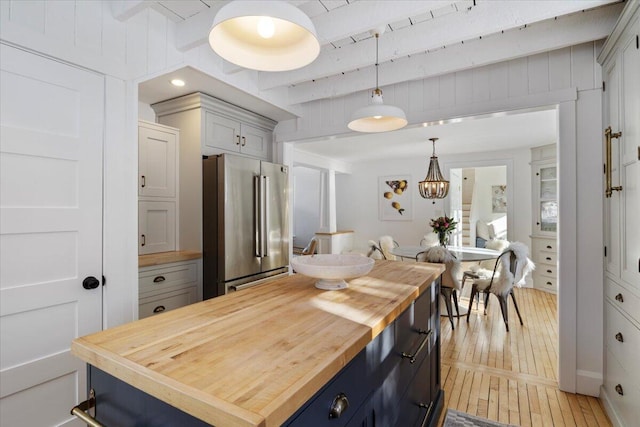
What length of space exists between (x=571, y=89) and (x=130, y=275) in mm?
3248

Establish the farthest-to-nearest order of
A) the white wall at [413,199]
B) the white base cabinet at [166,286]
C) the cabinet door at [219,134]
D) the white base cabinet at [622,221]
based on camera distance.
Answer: the white wall at [413,199]
the cabinet door at [219,134]
the white base cabinet at [166,286]
the white base cabinet at [622,221]

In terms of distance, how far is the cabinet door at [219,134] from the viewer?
295 cm

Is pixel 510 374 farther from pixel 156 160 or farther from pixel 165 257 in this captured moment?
pixel 156 160

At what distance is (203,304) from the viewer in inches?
50.1

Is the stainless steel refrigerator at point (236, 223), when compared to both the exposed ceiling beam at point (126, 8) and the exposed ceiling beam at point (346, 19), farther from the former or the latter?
the exposed ceiling beam at point (126, 8)

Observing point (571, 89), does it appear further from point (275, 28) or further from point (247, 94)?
point (247, 94)

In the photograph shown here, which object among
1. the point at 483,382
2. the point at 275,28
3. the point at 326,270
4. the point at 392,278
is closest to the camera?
the point at 275,28

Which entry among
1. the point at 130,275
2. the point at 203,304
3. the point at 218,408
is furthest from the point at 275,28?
the point at 130,275

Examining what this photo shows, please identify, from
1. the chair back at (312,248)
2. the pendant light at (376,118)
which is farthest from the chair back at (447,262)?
the pendant light at (376,118)

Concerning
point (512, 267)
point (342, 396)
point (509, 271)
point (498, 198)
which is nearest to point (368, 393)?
point (342, 396)

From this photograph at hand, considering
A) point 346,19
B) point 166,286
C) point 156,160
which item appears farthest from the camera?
point 156,160

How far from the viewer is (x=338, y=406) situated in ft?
2.71

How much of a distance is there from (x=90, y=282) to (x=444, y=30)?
2.64 meters

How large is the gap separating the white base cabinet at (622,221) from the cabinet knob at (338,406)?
1.67m
